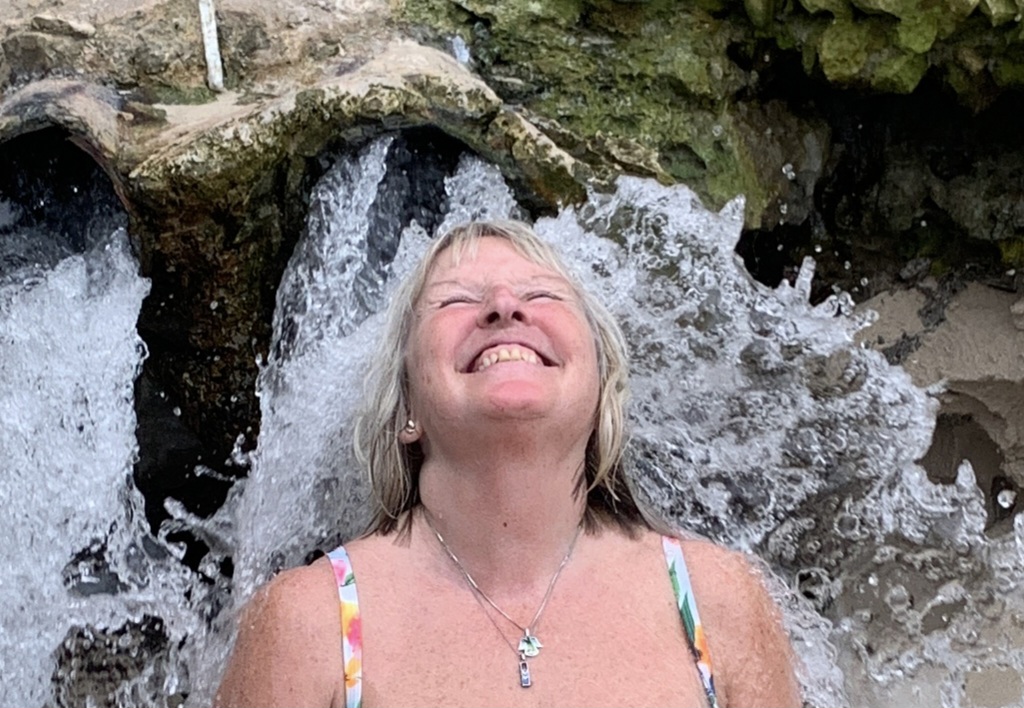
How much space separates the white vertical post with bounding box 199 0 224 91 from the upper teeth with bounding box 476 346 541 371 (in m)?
1.09

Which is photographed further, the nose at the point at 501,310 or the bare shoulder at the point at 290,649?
the nose at the point at 501,310

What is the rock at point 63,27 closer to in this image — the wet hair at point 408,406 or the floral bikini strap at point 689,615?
the wet hair at point 408,406

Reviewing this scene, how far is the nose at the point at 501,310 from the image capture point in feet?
6.70

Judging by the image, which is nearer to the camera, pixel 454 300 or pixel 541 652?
pixel 541 652

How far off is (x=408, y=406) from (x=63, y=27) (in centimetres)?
125

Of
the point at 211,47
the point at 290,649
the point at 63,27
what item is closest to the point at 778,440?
the point at 290,649

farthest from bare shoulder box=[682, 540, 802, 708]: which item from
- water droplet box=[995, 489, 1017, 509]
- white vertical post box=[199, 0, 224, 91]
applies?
white vertical post box=[199, 0, 224, 91]

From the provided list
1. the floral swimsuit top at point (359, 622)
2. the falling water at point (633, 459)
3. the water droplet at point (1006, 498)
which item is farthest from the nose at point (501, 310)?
the water droplet at point (1006, 498)

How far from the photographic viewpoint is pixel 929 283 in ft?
11.1

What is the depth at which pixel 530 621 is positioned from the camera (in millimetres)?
2037

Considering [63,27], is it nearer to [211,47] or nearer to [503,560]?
[211,47]

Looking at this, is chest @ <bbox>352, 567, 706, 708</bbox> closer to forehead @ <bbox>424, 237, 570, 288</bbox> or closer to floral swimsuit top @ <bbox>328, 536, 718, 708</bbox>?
floral swimsuit top @ <bbox>328, 536, 718, 708</bbox>

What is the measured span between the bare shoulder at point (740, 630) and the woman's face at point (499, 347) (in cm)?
34

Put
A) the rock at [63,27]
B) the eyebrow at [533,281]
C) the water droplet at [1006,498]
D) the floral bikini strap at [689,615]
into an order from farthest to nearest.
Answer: the water droplet at [1006,498], the rock at [63,27], the eyebrow at [533,281], the floral bikini strap at [689,615]
